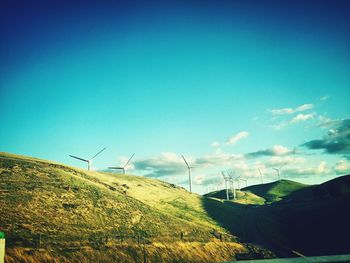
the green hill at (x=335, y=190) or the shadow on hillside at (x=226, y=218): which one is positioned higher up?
the green hill at (x=335, y=190)

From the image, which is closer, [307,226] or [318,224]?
[318,224]

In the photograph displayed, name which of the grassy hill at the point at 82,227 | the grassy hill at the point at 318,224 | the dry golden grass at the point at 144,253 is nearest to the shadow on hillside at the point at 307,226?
the grassy hill at the point at 318,224

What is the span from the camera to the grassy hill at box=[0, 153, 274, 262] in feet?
99.9

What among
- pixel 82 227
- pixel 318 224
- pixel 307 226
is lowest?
pixel 307 226

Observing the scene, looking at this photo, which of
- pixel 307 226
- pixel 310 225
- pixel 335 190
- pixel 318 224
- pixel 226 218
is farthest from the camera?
pixel 335 190

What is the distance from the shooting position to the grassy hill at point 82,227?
30.5m

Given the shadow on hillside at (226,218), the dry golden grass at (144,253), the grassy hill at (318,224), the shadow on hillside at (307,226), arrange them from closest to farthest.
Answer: the dry golden grass at (144,253) < the grassy hill at (318,224) < the shadow on hillside at (307,226) < the shadow on hillside at (226,218)

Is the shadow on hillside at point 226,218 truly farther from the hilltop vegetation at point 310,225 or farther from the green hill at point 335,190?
the green hill at point 335,190

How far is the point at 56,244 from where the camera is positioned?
3116 cm

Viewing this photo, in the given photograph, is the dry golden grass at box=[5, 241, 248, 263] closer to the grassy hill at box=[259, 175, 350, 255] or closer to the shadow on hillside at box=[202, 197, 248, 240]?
the grassy hill at box=[259, 175, 350, 255]

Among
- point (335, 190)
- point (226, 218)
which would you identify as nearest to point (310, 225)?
point (226, 218)

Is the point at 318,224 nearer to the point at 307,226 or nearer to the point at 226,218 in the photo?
the point at 307,226

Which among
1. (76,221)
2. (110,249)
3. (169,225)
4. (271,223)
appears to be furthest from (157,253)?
(271,223)

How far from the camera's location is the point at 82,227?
135 ft
